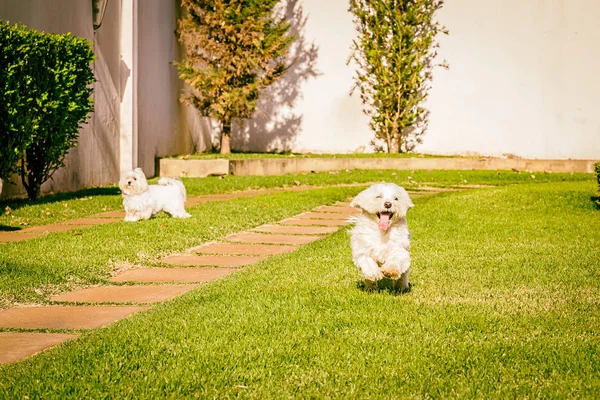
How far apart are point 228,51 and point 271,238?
10417mm

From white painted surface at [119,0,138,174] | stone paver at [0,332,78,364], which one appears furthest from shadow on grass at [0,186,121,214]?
stone paver at [0,332,78,364]

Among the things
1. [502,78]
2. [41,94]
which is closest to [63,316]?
[41,94]

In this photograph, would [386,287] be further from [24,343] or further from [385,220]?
[24,343]

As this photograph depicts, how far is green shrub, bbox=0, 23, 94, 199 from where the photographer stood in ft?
32.8

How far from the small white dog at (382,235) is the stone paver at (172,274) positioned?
1437 millimetres

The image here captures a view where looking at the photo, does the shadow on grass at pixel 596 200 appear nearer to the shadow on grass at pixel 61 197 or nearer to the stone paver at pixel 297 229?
the stone paver at pixel 297 229

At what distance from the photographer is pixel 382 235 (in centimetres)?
544

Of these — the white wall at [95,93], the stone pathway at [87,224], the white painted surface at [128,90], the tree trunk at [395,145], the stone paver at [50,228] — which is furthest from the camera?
the tree trunk at [395,145]

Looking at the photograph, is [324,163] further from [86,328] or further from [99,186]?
[86,328]

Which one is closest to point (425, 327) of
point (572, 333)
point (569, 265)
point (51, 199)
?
point (572, 333)

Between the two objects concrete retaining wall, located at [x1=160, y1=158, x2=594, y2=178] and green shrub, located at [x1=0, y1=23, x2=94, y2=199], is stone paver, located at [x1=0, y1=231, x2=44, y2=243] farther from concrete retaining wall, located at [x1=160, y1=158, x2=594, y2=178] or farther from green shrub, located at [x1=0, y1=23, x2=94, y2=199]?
concrete retaining wall, located at [x1=160, y1=158, x2=594, y2=178]

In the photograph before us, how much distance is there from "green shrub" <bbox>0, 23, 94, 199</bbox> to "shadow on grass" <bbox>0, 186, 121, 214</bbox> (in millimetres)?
264

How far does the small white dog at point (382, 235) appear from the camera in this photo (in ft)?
17.3

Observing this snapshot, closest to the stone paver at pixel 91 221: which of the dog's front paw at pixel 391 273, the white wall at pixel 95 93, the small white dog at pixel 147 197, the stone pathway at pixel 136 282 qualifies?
the stone pathway at pixel 136 282
